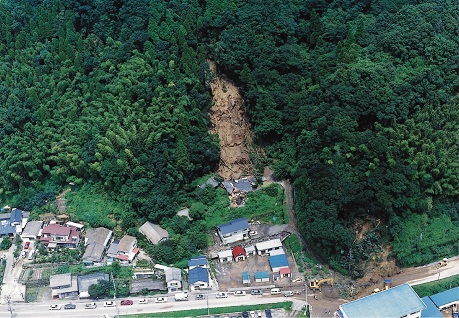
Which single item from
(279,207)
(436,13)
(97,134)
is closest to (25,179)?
(97,134)

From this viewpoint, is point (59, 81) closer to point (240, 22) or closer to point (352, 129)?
point (240, 22)

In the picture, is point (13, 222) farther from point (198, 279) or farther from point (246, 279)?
point (246, 279)

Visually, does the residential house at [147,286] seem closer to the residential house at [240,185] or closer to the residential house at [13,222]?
the residential house at [240,185]

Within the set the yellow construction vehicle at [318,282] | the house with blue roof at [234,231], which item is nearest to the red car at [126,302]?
the house with blue roof at [234,231]

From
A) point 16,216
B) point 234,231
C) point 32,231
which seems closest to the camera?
point 234,231

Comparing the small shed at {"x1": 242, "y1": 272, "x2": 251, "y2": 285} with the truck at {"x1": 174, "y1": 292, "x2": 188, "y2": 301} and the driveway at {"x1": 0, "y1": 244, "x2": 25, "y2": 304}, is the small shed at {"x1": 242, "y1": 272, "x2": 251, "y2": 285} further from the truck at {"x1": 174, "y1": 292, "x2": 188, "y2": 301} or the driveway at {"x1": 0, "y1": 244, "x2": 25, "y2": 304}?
the driveway at {"x1": 0, "y1": 244, "x2": 25, "y2": 304}

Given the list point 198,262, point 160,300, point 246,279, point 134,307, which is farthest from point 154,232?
point 246,279
